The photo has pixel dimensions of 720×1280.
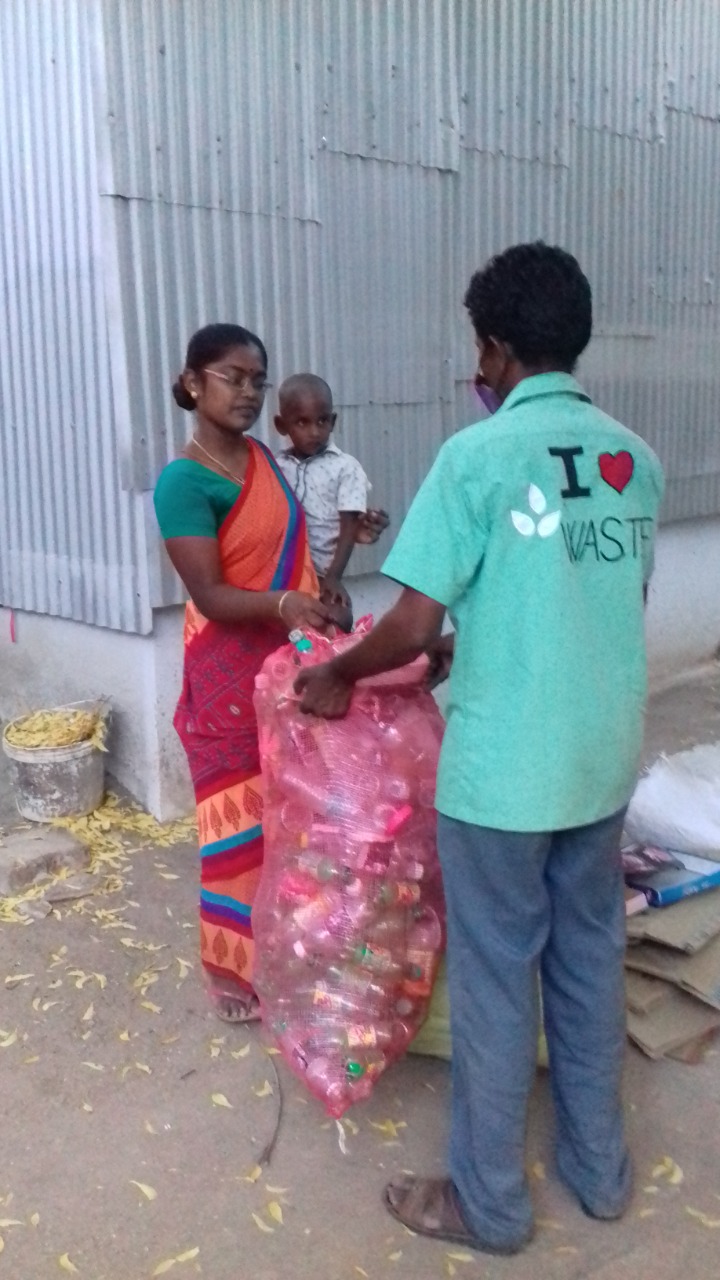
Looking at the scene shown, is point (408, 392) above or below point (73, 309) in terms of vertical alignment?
below

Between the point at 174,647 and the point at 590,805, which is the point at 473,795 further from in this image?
the point at 174,647

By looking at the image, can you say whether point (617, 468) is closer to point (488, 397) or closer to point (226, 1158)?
point (488, 397)

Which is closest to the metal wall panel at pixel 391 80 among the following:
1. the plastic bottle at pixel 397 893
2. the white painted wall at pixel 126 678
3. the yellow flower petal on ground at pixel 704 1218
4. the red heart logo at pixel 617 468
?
the white painted wall at pixel 126 678

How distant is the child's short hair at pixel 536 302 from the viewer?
85.8 inches

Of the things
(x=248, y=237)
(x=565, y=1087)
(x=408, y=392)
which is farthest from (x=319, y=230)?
(x=565, y=1087)

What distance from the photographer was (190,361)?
3.06 meters

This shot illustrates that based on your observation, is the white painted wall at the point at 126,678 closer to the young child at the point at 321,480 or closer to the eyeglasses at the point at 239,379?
the young child at the point at 321,480

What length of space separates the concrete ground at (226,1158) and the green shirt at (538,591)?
1.05 m

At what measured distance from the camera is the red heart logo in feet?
7.30

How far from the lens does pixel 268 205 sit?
490 cm

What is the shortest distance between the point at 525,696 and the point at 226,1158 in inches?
60.2

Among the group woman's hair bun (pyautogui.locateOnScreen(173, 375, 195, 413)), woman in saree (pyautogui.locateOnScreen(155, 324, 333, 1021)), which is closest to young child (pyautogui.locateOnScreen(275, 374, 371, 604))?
woman in saree (pyautogui.locateOnScreen(155, 324, 333, 1021))

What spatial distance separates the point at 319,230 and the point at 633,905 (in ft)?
11.1

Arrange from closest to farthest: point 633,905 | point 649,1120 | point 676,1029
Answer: point 649,1120, point 676,1029, point 633,905
